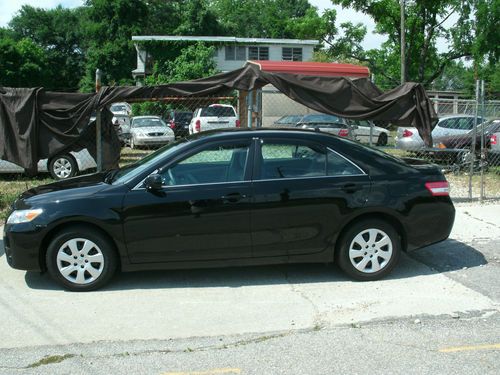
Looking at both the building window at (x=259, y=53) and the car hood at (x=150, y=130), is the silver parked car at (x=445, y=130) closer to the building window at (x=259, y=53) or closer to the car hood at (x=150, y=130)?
the car hood at (x=150, y=130)

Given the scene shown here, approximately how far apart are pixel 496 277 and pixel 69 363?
4.53 meters

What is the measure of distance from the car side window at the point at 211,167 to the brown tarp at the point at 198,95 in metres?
3.23

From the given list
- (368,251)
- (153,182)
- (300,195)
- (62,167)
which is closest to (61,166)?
(62,167)

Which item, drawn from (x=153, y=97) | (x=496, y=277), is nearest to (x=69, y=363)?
(x=496, y=277)

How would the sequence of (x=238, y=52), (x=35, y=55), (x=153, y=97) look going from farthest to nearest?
1. (x=35, y=55)
2. (x=238, y=52)
3. (x=153, y=97)

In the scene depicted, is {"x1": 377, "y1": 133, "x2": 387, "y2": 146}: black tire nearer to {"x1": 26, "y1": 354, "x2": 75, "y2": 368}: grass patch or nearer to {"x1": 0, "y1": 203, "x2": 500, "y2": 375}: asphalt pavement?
{"x1": 0, "y1": 203, "x2": 500, "y2": 375}: asphalt pavement

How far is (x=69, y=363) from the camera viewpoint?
4090mm

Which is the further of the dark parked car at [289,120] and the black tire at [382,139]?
the black tire at [382,139]

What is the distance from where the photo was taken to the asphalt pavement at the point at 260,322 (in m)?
4.09

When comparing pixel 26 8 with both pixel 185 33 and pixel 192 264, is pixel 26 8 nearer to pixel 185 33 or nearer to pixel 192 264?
pixel 185 33

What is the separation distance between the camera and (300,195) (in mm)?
5668

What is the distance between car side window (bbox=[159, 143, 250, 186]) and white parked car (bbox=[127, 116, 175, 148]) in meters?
15.6

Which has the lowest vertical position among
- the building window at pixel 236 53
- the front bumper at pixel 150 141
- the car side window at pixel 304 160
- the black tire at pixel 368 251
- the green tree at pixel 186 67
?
the black tire at pixel 368 251

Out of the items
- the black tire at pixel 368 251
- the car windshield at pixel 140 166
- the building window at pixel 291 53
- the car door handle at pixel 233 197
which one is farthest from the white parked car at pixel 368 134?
the building window at pixel 291 53
